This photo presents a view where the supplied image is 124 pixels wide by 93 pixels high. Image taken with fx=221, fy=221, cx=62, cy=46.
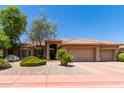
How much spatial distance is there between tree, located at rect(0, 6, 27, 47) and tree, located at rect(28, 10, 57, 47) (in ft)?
8.72

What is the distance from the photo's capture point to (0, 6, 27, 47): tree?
42.2 meters

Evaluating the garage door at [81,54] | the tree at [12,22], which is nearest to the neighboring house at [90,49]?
the garage door at [81,54]

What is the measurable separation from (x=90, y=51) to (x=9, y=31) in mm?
17312

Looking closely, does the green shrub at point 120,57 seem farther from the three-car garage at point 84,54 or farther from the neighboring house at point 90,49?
the three-car garage at point 84,54

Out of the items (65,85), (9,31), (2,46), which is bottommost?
(65,85)

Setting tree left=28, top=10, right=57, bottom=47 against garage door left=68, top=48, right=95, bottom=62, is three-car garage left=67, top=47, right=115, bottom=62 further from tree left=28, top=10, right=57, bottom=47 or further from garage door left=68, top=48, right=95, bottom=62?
tree left=28, top=10, right=57, bottom=47

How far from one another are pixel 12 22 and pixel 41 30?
5.73 meters

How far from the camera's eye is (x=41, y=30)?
41938mm

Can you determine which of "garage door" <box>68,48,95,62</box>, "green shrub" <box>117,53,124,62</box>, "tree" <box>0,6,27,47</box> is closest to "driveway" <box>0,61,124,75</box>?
"garage door" <box>68,48,95,62</box>

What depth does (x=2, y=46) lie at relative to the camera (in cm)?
3675
